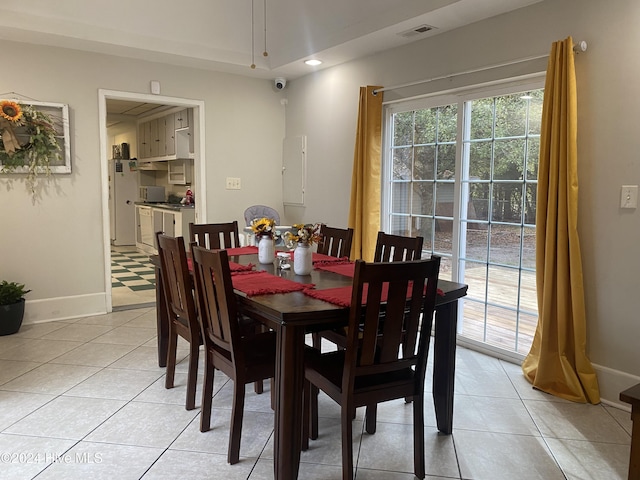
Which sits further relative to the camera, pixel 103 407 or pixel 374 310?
pixel 103 407

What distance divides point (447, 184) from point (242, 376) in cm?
236

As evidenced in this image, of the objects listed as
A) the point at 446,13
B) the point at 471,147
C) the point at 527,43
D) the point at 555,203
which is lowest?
the point at 555,203

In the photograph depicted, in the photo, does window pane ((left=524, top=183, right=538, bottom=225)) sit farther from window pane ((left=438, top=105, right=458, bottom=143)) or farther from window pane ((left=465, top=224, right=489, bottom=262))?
window pane ((left=438, top=105, right=458, bottom=143))

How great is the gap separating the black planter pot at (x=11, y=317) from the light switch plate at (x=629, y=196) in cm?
438

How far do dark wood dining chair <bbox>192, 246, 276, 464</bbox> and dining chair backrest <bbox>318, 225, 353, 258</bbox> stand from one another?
1138 mm

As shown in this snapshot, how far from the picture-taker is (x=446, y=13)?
3.33 m

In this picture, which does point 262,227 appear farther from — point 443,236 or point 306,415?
point 443,236

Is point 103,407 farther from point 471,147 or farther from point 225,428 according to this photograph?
point 471,147

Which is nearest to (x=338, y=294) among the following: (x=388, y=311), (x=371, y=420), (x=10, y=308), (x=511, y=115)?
(x=388, y=311)

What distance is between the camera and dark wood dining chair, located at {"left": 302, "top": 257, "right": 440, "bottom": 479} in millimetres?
1900

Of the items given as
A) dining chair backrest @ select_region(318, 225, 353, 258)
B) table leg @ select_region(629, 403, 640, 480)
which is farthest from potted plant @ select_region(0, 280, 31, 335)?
table leg @ select_region(629, 403, 640, 480)

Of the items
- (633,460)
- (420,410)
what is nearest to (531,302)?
(420,410)

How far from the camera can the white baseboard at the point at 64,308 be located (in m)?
4.34

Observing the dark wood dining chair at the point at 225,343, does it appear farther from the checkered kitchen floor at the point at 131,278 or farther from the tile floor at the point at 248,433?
the checkered kitchen floor at the point at 131,278
